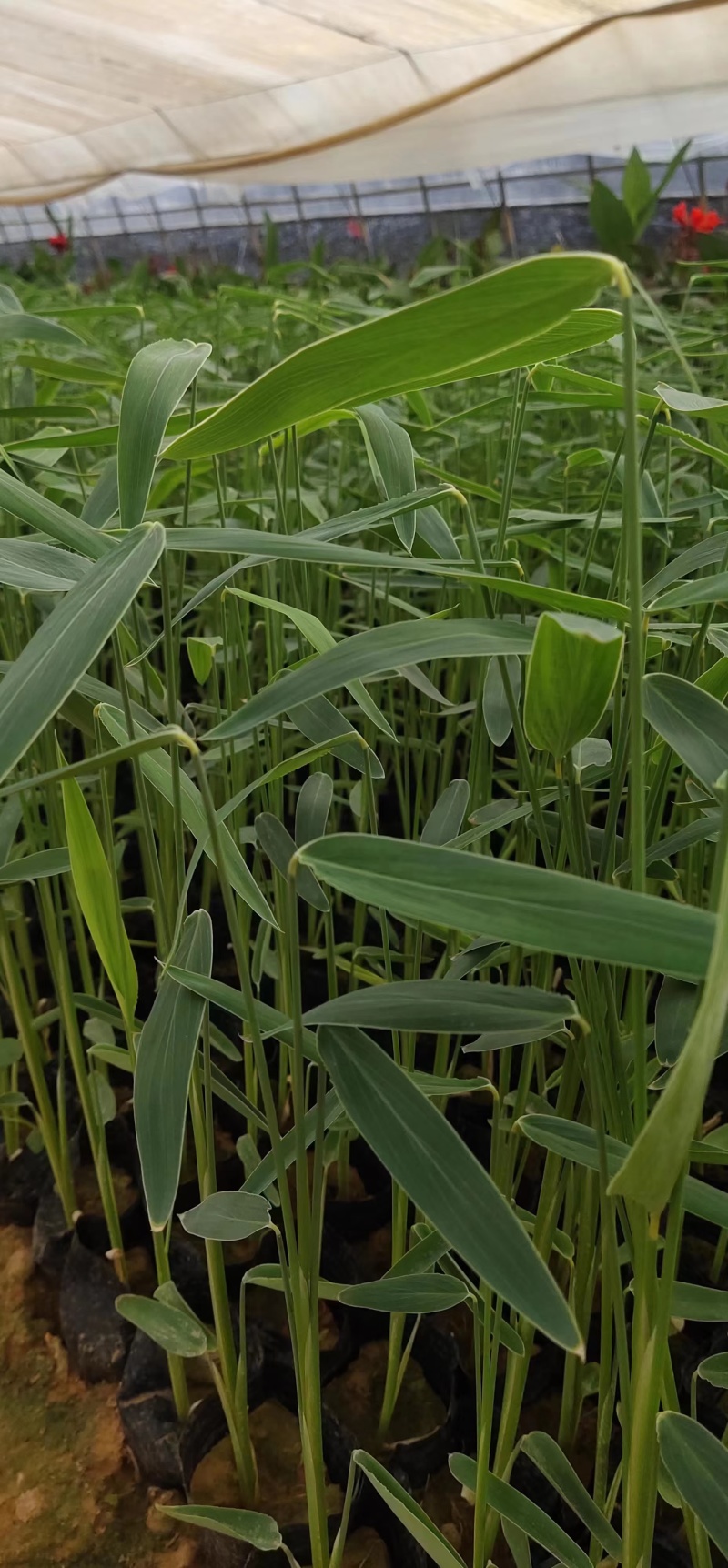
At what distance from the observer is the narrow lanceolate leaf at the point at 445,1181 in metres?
0.23

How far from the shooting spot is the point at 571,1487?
413 millimetres

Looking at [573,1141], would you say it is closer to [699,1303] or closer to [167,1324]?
[699,1303]

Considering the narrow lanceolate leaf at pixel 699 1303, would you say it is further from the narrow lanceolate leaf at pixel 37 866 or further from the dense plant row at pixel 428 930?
the narrow lanceolate leaf at pixel 37 866

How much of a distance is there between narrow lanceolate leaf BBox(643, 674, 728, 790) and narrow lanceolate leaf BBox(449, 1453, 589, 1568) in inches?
12.0

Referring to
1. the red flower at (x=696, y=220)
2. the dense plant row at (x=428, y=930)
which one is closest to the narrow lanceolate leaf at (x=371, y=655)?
the dense plant row at (x=428, y=930)

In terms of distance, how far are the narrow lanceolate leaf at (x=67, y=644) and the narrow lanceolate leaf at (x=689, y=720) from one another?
0.16 metres

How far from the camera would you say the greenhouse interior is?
0.25m

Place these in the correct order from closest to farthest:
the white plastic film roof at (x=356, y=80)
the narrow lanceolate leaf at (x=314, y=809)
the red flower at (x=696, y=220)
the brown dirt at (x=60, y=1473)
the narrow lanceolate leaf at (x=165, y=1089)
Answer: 1. the narrow lanceolate leaf at (x=165, y=1089)
2. the narrow lanceolate leaf at (x=314, y=809)
3. the brown dirt at (x=60, y=1473)
4. the white plastic film roof at (x=356, y=80)
5. the red flower at (x=696, y=220)

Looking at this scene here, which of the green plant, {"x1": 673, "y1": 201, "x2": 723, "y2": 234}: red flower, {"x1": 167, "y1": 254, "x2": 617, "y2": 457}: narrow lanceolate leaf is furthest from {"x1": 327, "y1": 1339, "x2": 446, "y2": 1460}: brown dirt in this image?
{"x1": 673, "y1": 201, "x2": 723, "y2": 234}: red flower

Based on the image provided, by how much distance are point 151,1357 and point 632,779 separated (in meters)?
0.52

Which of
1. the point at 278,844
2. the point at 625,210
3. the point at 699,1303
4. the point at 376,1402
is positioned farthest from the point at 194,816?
the point at 625,210

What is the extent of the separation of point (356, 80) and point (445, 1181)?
13.8ft

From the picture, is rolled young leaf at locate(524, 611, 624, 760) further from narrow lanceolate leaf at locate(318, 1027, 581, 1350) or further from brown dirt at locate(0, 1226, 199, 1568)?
brown dirt at locate(0, 1226, 199, 1568)

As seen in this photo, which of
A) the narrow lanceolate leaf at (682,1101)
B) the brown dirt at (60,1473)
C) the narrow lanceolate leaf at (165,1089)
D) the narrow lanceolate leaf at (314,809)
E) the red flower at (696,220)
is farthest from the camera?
the red flower at (696,220)
